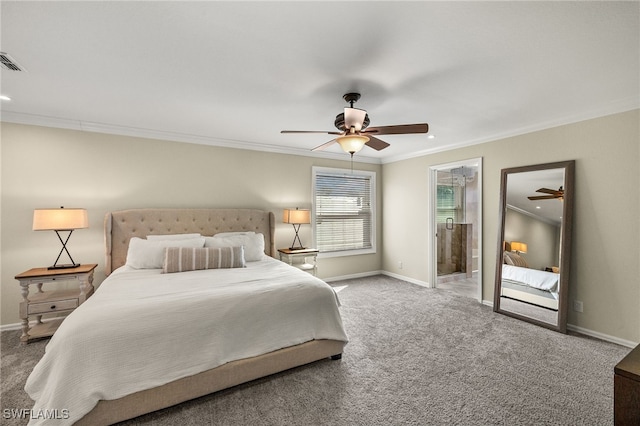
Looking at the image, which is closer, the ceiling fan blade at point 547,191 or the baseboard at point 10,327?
the baseboard at point 10,327

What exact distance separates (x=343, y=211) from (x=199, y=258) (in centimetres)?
308

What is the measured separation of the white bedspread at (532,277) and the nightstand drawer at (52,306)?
529 cm

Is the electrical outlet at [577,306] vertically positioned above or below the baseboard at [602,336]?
above

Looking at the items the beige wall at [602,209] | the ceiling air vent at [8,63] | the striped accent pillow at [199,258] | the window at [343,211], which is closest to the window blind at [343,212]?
the window at [343,211]

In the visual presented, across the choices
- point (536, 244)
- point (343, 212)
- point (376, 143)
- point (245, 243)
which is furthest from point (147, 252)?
point (536, 244)

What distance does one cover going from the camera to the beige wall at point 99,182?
313 centimetres

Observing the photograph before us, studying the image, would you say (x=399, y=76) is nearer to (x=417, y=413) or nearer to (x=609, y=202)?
(x=417, y=413)

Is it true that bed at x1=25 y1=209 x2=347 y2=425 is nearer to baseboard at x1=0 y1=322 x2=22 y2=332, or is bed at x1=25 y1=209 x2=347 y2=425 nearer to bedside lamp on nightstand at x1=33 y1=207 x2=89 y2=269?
bedside lamp on nightstand at x1=33 y1=207 x2=89 y2=269

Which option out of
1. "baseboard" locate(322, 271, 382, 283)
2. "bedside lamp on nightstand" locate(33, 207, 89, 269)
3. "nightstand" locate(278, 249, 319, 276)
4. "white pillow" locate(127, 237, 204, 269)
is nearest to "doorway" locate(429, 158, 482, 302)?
"baseboard" locate(322, 271, 382, 283)

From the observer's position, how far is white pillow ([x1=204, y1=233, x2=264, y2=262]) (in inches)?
140

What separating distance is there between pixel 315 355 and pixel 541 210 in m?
3.31

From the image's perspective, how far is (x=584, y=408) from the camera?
1.89 meters

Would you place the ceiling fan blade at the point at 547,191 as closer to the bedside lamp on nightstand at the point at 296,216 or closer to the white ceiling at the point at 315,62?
the white ceiling at the point at 315,62

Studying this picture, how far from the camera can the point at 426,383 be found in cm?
218
